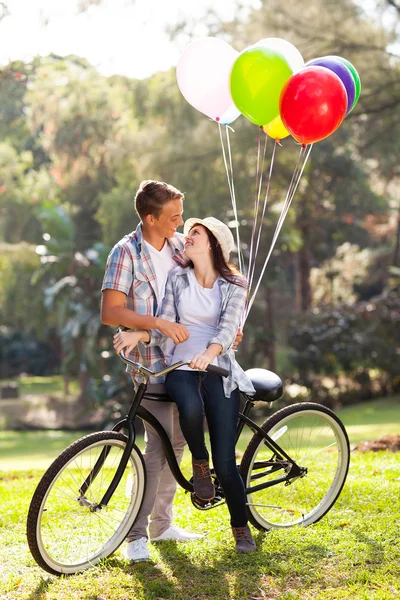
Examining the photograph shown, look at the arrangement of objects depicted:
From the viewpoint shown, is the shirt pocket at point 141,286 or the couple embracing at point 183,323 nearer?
the couple embracing at point 183,323

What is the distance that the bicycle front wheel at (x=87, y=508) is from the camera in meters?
3.35

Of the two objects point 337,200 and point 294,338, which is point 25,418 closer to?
point 294,338

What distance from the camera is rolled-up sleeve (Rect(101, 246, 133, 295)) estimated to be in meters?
3.74

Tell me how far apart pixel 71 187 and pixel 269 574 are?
65.4ft

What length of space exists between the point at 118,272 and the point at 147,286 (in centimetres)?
17

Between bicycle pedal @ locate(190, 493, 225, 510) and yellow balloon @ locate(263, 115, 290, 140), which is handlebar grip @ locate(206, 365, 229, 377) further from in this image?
yellow balloon @ locate(263, 115, 290, 140)

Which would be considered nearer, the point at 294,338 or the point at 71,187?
the point at 294,338

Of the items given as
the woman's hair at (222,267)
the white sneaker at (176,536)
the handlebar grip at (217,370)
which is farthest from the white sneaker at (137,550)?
the woman's hair at (222,267)

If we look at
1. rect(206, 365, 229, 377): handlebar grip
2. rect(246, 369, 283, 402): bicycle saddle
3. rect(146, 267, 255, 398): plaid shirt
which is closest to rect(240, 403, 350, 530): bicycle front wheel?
rect(246, 369, 283, 402): bicycle saddle

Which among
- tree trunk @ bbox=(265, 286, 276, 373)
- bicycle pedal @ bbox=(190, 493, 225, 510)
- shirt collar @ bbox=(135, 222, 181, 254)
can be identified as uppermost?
shirt collar @ bbox=(135, 222, 181, 254)

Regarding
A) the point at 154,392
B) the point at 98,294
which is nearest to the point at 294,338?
the point at 98,294

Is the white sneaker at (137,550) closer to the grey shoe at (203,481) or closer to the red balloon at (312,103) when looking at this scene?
the grey shoe at (203,481)

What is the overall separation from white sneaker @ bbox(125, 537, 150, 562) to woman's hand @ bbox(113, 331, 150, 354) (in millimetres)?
923

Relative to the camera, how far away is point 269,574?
348cm
